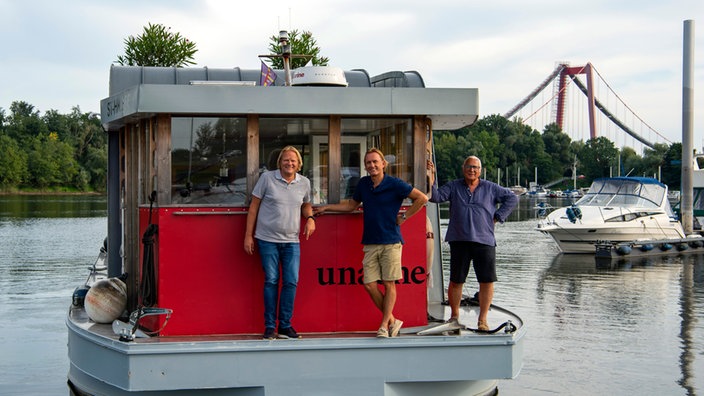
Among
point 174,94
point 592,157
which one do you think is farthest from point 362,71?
point 592,157

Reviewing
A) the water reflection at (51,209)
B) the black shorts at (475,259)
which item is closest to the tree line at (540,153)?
the water reflection at (51,209)

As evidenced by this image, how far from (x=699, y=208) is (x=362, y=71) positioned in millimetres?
31033

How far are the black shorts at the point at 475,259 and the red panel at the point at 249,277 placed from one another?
446 mm

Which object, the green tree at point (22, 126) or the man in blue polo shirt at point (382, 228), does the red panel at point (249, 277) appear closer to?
the man in blue polo shirt at point (382, 228)

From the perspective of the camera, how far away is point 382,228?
7492mm

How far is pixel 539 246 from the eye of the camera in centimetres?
3366

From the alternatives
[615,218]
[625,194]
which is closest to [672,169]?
[625,194]

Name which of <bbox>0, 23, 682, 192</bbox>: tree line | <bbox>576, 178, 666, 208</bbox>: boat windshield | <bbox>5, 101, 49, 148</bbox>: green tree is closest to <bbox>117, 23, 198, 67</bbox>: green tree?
<bbox>576, 178, 666, 208</bbox>: boat windshield

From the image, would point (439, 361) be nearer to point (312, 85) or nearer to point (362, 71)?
point (312, 85)

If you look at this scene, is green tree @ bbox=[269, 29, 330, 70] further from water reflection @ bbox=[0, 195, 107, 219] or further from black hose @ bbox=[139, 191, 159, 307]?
water reflection @ bbox=[0, 195, 107, 219]

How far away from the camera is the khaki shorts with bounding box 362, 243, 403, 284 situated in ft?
24.7

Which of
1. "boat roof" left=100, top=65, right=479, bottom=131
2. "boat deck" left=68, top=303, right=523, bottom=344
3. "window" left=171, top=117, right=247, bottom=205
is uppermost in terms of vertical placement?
"boat roof" left=100, top=65, right=479, bottom=131

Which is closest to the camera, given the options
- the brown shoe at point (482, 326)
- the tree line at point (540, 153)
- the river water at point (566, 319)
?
the brown shoe at point (482, 326)

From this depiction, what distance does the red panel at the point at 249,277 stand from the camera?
7.70 meters
